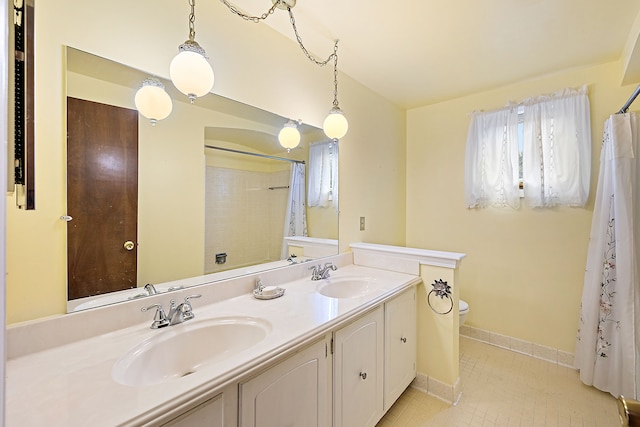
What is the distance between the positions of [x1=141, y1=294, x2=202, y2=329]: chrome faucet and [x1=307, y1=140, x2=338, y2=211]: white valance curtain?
110 centimetres

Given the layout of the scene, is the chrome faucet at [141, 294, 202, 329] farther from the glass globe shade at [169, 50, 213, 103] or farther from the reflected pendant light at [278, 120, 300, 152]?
the reflected pendant light at [278, 120, 300, 152]

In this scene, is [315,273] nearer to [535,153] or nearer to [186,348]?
[186,348]

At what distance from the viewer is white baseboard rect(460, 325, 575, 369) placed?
220 centimetres

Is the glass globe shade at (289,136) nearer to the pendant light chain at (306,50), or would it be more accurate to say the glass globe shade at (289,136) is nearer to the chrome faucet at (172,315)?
the pendant light chain at (306,50)

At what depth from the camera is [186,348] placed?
105 centimetres

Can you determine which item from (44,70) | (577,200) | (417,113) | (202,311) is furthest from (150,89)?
(577,200)

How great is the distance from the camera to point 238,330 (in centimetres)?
114

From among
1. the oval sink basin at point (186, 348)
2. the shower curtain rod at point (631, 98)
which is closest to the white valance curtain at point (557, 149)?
the shower curtain rod at point (631, 98)

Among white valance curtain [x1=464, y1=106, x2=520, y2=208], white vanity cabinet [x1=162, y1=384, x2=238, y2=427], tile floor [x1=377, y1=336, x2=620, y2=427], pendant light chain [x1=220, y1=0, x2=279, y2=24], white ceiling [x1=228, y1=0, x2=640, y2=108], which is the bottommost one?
tile floor [x1=377, y1=336, x2=620, y2=427]

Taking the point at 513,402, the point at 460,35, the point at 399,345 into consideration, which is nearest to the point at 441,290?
the point at 399,345

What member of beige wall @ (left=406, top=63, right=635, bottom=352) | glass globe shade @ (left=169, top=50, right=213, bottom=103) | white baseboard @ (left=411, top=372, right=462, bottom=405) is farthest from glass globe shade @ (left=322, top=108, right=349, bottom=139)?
white baseboard @ (left=411, top=372, right=462, bottom=405)

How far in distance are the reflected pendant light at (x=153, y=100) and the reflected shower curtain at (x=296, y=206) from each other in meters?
0.85

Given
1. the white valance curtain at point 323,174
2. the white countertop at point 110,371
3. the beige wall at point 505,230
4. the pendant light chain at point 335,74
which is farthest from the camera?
the beige wall at point 505,230

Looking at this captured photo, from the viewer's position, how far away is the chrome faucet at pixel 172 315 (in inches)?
42.2
